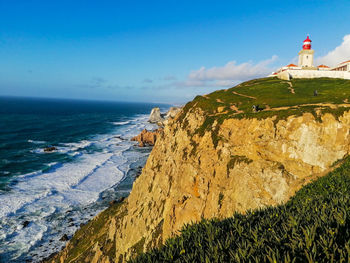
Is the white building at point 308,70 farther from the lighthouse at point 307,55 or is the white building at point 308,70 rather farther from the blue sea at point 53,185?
the blue sea at point 53,185

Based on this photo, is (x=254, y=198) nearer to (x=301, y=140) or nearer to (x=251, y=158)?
(x=251, y=158)

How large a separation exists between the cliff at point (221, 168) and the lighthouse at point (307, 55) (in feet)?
122

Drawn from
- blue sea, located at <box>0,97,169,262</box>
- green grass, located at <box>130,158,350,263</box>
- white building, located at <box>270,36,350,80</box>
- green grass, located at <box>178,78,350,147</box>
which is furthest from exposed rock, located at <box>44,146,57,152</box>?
green grass, located at <box>130,158,350,263</box>

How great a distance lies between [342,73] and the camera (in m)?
50.6

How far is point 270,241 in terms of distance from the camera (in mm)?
7406

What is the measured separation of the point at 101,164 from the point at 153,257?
209 feet

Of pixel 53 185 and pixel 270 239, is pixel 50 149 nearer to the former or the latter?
pixel 53 185

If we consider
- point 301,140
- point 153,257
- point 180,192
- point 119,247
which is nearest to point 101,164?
point 119,247

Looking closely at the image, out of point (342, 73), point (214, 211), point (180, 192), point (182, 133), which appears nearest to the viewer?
point (214, 211)

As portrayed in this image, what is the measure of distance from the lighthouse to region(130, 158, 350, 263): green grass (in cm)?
6118

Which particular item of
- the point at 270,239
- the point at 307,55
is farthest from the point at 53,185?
the point at 307,55

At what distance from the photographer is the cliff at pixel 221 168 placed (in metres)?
21.0

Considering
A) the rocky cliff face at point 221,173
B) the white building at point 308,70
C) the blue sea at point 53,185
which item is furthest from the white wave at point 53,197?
the white building at point 308,70

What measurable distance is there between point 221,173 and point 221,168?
59cm
